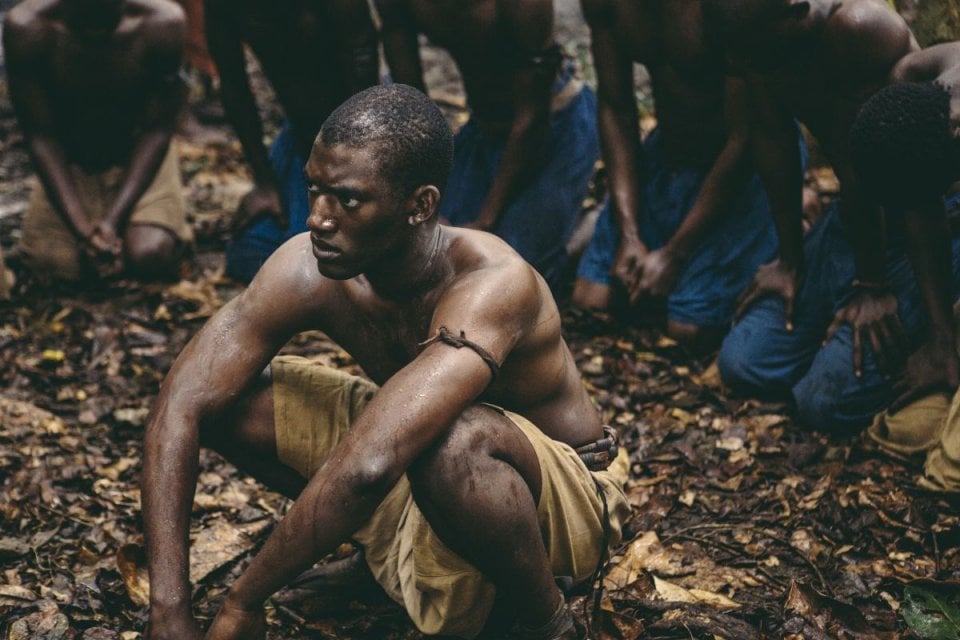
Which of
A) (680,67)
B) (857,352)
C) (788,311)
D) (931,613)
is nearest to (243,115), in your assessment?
(680,67)

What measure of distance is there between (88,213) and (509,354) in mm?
3770

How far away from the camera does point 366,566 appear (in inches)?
131

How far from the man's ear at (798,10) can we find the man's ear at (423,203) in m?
1.73

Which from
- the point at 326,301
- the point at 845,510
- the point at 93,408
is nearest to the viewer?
the point at 326,301

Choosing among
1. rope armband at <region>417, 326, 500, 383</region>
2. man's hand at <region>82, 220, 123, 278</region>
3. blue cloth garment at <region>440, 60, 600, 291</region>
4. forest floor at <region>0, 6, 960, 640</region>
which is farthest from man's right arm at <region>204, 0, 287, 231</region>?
rope armband at <region>417, 326, 500, 383</region>

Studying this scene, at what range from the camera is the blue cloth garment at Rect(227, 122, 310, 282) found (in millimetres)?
5711

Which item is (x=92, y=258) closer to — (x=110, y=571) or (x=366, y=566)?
(x=110, y=571)

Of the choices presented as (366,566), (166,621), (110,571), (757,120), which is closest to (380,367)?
(366,566)

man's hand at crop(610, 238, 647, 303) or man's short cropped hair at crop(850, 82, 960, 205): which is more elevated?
man's short cropped hair at crop(850, 82, 960, 205)

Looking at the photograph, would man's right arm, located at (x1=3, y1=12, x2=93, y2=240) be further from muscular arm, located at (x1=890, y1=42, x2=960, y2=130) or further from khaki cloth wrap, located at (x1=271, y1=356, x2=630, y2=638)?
muscular arm, located at (x1=890, y1=42, x2=960, y2=130)

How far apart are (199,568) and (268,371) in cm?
77

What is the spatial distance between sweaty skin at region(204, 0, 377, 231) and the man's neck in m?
2.62

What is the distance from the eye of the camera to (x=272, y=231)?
5758mm

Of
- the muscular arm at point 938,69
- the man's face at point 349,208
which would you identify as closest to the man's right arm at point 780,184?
the muscular arm at point 938,69
